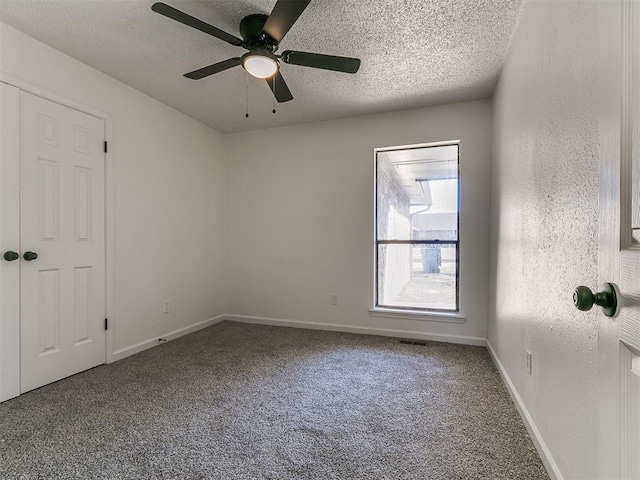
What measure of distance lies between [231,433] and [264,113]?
3065 millimetres

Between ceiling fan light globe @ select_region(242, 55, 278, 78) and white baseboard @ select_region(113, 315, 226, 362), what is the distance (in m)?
2.60

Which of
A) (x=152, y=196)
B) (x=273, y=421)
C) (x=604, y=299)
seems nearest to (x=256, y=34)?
(x=152, y=196)

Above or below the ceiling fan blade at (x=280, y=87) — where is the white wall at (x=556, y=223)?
below

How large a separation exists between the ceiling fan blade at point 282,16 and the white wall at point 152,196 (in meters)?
1.76

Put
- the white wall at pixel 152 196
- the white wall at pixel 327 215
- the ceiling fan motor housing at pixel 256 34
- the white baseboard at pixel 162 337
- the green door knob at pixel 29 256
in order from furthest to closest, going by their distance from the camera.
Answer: the white wall at pixel 327 215 → the white baseboard at pixel 162 337 → the white wall at pixel 152 196 → the green door knob at pixel 29 256 → the ceiling fan motor housing at pixel 256 34

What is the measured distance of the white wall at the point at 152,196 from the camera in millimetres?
2416

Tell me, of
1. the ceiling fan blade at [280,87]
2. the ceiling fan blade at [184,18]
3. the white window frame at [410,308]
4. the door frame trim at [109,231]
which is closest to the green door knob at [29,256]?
the door frame trim at [109,231]

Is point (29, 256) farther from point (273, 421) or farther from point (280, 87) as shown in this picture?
point (280, 87)

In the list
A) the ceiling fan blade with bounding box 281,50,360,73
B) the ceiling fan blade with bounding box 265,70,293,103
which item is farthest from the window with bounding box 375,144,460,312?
the ceiling fan blade with bounding box 281,50,360,73

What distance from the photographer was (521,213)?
6.31 ft

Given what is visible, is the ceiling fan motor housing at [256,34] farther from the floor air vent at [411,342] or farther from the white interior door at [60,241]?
the floor air vent at [411,342]

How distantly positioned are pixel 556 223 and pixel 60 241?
3.17 meters

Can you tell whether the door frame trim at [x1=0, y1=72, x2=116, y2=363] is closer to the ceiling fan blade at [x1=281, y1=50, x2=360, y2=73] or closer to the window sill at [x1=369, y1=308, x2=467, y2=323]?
the ceiling fan blade at [x1=281, y1=50, x2=360, y2=73]

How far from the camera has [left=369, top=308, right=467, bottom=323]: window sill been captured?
3.23 metres
